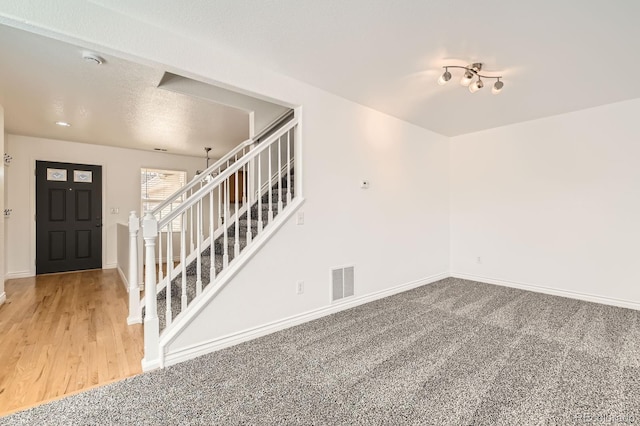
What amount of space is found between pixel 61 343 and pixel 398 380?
9.34 feet

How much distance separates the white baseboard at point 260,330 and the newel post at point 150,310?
97mm

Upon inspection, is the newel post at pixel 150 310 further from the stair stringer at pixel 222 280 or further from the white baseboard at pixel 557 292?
the white baseboard at pixel 557 292

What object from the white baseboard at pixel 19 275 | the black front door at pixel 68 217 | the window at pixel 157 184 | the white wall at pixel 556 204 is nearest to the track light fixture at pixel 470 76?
the white wall at pixel 556 204

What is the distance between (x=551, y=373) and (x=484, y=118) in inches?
129

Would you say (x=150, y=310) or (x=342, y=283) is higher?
(x=150, y=310)

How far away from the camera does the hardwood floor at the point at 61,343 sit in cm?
189

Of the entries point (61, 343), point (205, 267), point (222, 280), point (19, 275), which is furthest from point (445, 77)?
point (19, 275)

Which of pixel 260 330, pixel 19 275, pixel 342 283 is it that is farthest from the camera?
pixel 19 275

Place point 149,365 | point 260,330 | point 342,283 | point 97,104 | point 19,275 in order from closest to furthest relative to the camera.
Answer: point 149,365 → point 260,330 → point 342,283 → point 97,104 → point 19,275

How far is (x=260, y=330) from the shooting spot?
2.59m

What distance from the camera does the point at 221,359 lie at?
2186 millimetres

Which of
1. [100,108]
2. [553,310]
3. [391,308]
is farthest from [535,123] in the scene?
[100,108]

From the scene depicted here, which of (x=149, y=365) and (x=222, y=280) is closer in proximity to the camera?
(x=149, y=365)

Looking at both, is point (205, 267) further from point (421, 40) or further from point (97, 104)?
point (421, 40)
